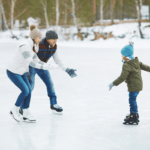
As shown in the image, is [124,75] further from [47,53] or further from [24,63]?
[24,63]

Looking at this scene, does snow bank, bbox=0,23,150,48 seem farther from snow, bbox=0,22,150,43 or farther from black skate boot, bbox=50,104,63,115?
black skate boot, bbox=50,104,63,115

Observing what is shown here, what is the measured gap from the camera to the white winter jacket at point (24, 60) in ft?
12.5

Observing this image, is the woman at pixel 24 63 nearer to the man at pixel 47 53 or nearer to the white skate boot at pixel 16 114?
the white skate boot at pixel 16 114

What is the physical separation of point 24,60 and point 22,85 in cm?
34

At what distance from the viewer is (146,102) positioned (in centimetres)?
546

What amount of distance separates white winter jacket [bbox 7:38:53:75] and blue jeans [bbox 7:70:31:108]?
0.22 feet

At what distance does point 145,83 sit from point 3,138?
454 centimetres

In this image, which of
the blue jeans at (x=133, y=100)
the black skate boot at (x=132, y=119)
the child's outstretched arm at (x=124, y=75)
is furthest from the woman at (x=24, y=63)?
the black skate boot at (x=132, y=119)

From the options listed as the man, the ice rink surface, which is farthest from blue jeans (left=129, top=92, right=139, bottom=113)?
the man

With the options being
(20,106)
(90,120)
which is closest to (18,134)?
(20,106)

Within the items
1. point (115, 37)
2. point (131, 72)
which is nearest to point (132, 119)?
point (131, 72)

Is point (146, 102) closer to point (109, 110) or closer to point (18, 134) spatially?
point (109, 110)

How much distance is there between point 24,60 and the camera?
12.9 feet

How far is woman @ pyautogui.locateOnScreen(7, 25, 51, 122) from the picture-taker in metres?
3.83
